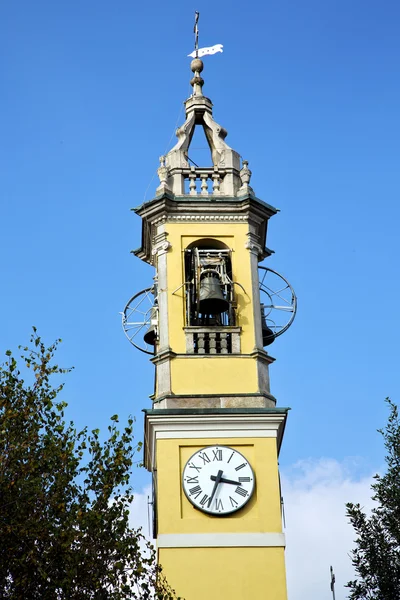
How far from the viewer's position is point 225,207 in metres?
31.4

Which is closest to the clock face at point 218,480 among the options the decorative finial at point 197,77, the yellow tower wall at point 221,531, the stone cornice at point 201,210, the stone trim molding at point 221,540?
the yellow tower wall at point 221,531

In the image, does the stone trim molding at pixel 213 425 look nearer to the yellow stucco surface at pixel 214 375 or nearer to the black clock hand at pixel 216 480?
the yellow stucco surface at pixel 214 375

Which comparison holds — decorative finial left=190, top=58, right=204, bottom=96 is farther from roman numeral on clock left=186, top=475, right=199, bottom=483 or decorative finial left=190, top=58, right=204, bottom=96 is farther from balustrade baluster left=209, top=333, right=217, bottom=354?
roman numeral on clock left=186, top=475, right=199, bottom=483

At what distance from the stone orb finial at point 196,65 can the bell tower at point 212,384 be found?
1.42 metres

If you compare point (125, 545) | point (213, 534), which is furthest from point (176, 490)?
point (125, 545)

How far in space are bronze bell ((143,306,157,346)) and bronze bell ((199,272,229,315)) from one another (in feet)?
3.89

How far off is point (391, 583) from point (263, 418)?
4.14 metres

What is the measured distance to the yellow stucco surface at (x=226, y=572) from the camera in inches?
1070

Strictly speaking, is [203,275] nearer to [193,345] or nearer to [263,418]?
[193,345]

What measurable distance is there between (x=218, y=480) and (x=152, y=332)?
14.1 ft

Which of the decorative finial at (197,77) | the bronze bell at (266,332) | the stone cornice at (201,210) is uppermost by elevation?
the decorative finial at (197,77)

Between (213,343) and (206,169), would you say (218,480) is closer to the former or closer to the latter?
(213,343)

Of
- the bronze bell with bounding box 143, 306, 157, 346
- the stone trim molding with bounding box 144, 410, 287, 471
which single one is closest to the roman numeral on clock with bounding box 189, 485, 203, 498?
the stone trim molding with bounding box 144, 410, 287, 471

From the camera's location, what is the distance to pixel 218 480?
2833 centimetres
